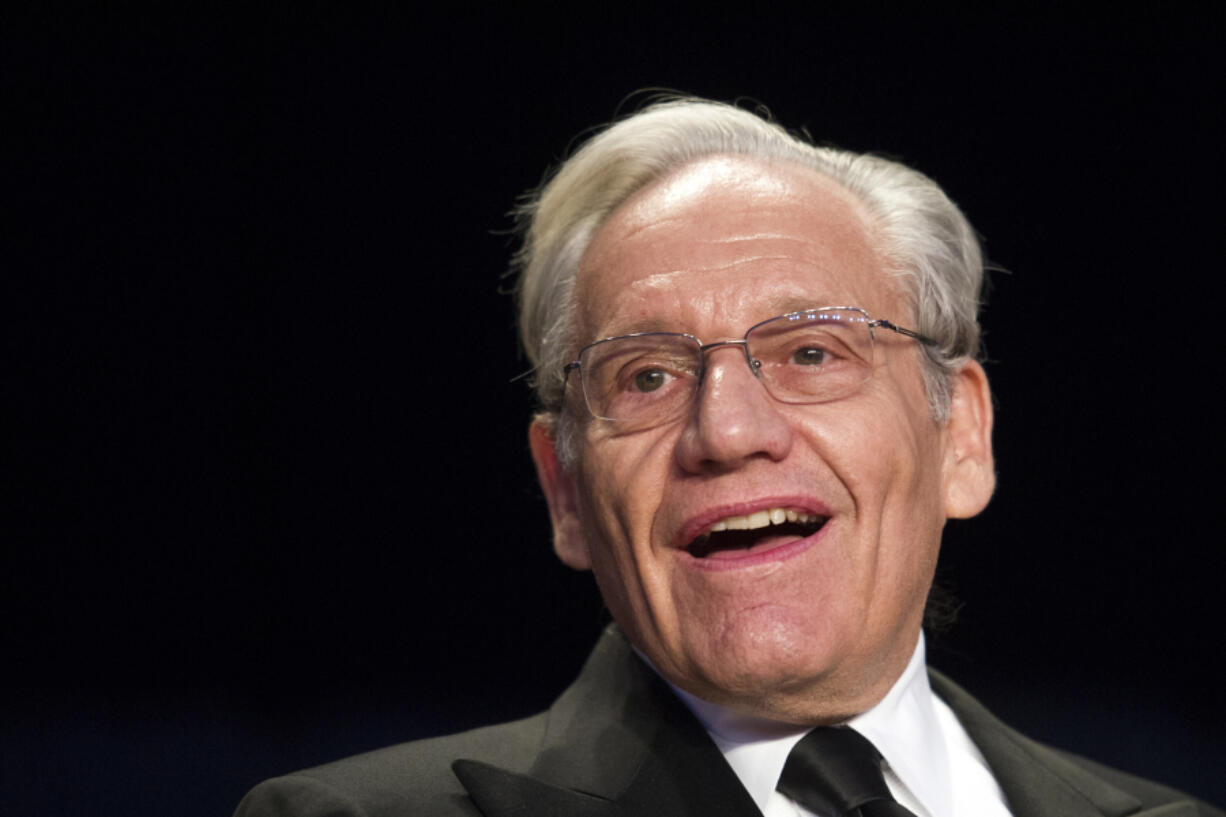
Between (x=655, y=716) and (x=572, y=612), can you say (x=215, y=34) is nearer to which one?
(x=572, y=612)

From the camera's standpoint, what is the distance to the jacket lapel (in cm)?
189

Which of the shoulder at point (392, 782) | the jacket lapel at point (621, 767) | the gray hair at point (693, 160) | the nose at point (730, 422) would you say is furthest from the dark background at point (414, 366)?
the nose at point (730, 422)

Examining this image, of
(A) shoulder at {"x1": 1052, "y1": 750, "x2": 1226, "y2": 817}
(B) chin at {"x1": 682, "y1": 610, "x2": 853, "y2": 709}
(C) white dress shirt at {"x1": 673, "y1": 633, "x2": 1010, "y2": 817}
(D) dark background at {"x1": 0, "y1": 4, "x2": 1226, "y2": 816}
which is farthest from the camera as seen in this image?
(D) dark background at {"x1": 0, "y1": 4, "x2": 1226, "y2": 816}

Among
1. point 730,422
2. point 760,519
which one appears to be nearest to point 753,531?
point 760,519

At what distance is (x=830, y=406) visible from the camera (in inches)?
78.7

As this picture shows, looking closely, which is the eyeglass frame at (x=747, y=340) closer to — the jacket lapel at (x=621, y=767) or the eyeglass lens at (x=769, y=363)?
the eyeglass lens at (x=769, y=363)

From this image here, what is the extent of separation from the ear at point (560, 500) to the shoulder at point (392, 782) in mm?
342

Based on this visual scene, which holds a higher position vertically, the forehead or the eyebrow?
the forehead

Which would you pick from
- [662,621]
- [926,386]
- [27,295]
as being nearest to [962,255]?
[926,386]

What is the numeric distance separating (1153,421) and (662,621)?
184cm

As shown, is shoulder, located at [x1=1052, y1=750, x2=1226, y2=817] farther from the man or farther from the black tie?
the black tie

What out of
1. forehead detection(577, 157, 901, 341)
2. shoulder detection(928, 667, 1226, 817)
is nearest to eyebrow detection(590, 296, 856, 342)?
forehead detection(577, 157, 901, 341)

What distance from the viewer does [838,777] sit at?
194cm

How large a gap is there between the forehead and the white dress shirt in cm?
63
